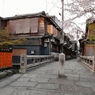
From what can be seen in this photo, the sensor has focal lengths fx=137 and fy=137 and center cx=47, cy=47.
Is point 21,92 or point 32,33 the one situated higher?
point 32,33

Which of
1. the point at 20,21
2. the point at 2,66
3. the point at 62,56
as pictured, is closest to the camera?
the point at 62,56

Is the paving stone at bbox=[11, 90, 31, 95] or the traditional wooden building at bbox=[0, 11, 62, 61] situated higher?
the traditional wooden building at bbox=[0, 11, 62, 61]

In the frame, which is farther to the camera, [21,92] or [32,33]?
[32,33]

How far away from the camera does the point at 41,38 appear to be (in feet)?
68.3

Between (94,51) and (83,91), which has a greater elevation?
(94,51)

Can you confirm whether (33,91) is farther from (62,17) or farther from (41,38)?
(41,38)

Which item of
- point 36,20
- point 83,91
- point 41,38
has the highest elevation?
point 36,20

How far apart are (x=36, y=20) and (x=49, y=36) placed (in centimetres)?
330

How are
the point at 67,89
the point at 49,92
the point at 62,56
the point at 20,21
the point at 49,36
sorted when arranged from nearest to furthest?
1. the point at 49,92
2. the point at 67,89
3. the point at 62,56
4. the point at 49,36
5. the point at 20,21

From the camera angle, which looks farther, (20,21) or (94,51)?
Result: (20,21)

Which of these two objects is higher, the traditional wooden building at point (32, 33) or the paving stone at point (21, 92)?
the traditional wooden building at point (32, 33)

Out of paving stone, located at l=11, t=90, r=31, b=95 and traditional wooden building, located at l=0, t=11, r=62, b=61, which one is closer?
paving stone, located at l=11, t=90, r=31, b=95

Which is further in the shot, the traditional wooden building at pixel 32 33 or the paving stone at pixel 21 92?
the traditional wooden building at pixel 32 33

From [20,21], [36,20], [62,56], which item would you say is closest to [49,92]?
[62,56]
